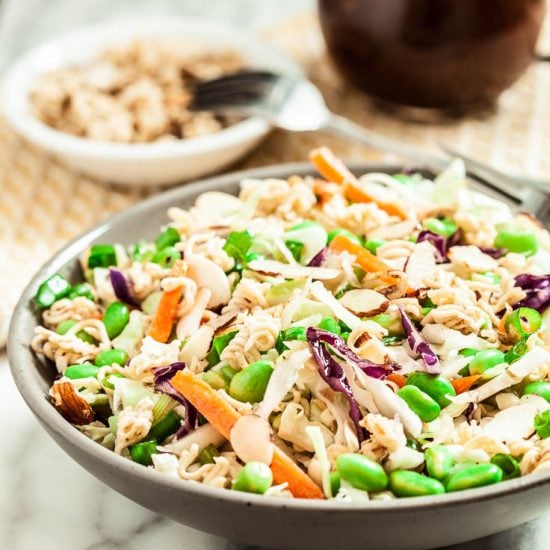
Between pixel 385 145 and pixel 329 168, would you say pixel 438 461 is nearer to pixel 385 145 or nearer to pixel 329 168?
pixel 329 168

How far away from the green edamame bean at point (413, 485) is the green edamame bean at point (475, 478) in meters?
0.02

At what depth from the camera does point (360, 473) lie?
4.79 feet

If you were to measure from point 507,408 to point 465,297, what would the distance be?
0.22m

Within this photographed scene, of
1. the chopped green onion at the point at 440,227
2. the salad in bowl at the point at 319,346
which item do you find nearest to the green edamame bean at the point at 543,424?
the salad in bowl at the point at 319,346

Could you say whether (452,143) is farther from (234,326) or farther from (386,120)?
(234,326)

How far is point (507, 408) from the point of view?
1618mm

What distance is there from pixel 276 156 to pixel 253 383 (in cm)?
152

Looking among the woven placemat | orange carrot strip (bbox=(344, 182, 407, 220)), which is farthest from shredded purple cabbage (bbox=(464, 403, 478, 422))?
the woven placemat

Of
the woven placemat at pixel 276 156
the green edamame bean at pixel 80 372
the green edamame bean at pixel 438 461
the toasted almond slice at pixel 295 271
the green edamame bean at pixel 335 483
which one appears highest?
the toasted almond slice at pixel 295 271

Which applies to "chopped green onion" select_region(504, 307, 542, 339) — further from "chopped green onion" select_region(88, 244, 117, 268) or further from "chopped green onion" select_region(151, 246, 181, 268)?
"chopped green onion" select_region(88, 244, 117, 268)

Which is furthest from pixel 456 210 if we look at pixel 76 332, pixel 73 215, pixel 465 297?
pixel 73 215

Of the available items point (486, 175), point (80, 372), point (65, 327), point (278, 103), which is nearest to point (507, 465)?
point (80, 372)

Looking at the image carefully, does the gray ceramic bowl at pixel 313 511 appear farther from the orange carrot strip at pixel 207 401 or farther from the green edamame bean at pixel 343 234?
the green edamame bean at pixel 343 234

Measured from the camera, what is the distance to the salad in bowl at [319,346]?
152 centimetres
